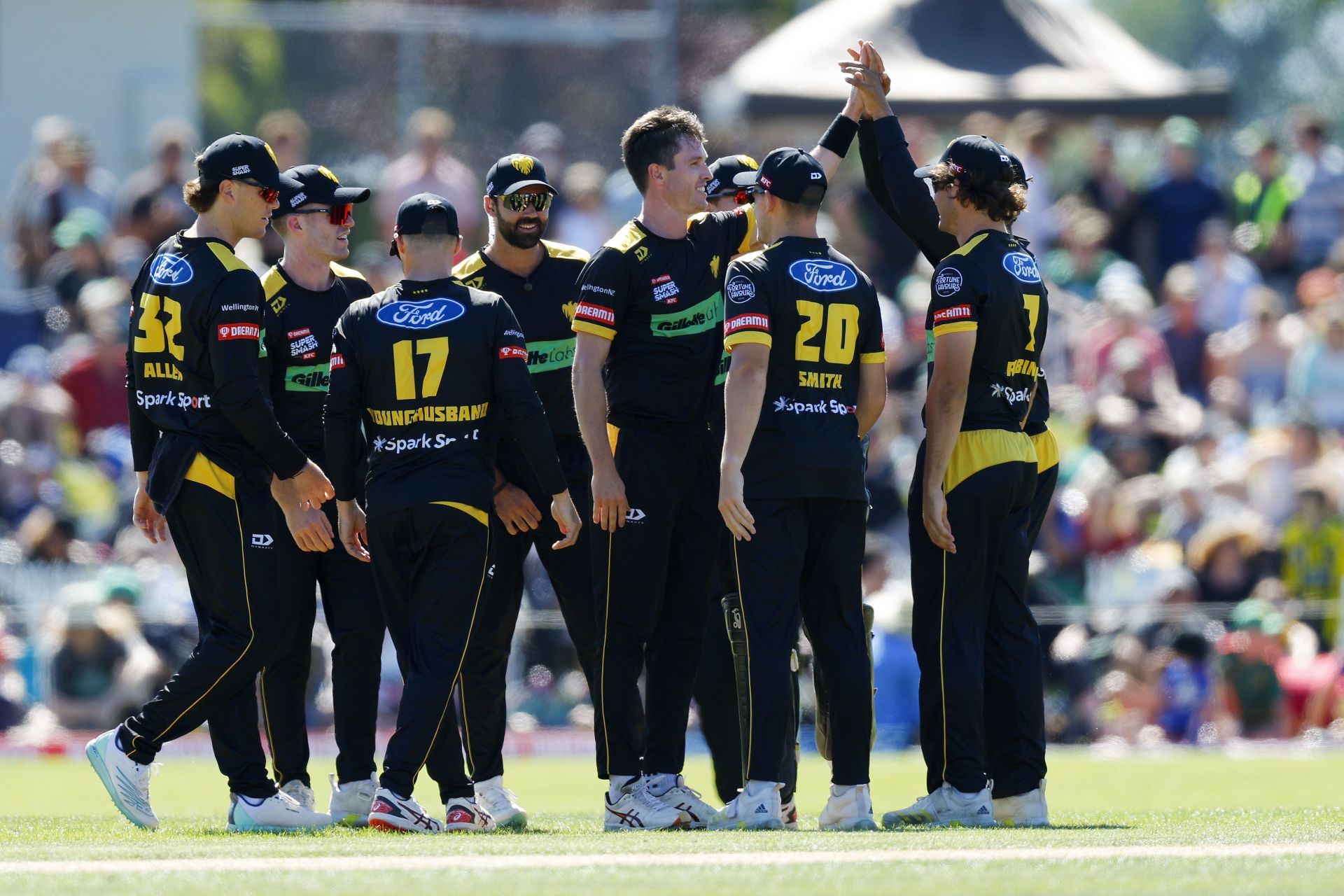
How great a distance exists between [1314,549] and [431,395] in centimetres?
949

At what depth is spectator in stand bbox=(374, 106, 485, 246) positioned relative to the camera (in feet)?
62.4

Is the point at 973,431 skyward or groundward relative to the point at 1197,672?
A: skyward

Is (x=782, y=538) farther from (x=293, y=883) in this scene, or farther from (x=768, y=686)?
(x=293, y=883)

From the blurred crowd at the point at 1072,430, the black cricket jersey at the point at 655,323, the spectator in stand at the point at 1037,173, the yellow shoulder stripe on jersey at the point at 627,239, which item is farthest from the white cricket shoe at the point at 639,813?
the spectator in stand at the point at 1037,173

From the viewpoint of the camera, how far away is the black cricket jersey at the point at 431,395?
313 inches

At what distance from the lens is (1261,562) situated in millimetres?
15727

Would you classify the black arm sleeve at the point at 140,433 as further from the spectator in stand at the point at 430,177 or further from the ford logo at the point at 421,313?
the spectator in stand at the point at 430,177

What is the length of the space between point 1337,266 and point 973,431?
12361 millimetres

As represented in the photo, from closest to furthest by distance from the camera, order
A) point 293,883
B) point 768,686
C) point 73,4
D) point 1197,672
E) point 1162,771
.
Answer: point 293,883 → point 768,686 → point 1162,771 → point 1197,672 → point 73,4

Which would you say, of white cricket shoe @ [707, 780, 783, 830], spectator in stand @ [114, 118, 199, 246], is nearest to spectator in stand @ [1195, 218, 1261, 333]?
spectator in stand @ [114, 118, 199, 246]

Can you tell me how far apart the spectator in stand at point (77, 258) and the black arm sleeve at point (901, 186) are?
35.0 ft


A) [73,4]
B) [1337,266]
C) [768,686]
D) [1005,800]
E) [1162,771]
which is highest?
[73,4]

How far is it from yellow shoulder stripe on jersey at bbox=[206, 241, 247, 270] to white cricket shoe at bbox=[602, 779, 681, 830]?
2532mm

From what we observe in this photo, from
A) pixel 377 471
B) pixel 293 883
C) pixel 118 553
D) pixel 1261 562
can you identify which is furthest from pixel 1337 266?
pixel 293 883
